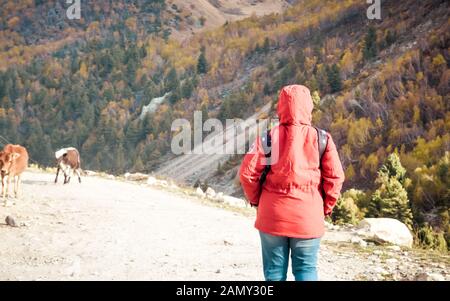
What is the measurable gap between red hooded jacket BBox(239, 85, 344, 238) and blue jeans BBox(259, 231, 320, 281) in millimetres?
88

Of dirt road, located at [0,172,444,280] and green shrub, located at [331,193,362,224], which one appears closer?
dirt road, located at [0,172,444,280]

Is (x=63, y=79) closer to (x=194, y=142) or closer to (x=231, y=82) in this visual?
(x=231, y=82)

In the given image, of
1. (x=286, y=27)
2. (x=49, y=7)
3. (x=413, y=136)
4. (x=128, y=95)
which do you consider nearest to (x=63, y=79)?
(x=128, y=95)

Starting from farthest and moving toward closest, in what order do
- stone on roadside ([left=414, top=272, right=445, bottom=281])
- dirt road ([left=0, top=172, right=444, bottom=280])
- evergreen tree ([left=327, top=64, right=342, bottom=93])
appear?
evergreen tree ([left=327, top=64, right=342, bottom=93]) → dirt road ([left=0, top=172, right=444, bottom=280]) → stone on roadside ([left=414, top=272, right=445, bottom=281])

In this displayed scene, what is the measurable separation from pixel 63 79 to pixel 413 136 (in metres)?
65.7

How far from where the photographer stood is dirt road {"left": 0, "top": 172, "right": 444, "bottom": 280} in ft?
22.6

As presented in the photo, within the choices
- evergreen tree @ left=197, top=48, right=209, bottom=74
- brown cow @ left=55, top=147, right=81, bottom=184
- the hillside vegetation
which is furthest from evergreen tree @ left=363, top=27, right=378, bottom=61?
brown cow @ left=55, top=147, right=81, bottom=184

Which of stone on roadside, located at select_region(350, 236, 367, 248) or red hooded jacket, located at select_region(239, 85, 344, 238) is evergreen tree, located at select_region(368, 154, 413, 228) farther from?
red hooded jacket, located at select_region(239, 85, 344, 238)

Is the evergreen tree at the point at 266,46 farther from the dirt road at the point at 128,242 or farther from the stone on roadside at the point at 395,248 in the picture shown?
the stone on roadside at the point at 395,248

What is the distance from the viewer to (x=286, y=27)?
8094 cm

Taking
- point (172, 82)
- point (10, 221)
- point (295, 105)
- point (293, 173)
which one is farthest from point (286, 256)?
point (172, 82)

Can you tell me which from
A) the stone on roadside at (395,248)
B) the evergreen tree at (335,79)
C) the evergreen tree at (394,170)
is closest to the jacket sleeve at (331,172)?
the stone on roadside at (395,248)

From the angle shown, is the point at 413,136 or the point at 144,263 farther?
the point at 413,136

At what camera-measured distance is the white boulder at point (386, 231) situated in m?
10.1
